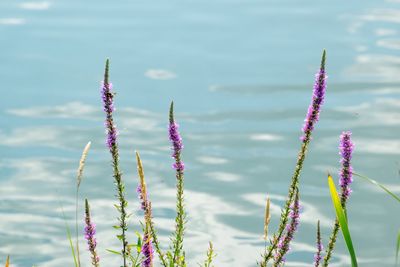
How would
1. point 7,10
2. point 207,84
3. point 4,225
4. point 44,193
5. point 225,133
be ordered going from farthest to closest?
point 7,10 < point 207,84 < point 225,133 < point 44,193 < point 4,225

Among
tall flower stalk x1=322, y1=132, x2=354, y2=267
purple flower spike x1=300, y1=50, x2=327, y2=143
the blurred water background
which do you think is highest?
purple flower spike x1=300, y1=50, x2=327, y2=143

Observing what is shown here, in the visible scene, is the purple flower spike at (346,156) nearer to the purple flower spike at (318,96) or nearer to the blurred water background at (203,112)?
the purple flower spike at (318,96)

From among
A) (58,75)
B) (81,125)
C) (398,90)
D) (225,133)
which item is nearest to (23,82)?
(58,75)

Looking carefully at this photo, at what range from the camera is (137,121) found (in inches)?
452

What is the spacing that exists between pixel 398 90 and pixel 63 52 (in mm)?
4617

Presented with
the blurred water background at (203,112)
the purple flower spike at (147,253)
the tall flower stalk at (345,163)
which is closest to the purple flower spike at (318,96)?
the tall flower stalk at (345,163)

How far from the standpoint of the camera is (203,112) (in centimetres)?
1183

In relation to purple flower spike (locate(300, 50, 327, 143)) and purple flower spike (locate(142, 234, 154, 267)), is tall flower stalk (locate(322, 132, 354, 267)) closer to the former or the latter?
purple flower spike (locate(300, 50, 327, 143))

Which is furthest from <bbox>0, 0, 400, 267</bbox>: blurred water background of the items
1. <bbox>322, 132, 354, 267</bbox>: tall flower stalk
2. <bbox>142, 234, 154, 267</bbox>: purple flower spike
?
<bbox>322, 132, 354, 267</bbox>: tall flower stalk

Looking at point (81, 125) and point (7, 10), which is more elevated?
point (7, 10)

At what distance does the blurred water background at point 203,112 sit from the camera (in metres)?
9.21

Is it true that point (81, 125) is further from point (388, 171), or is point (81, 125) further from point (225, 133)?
point (388, 171)

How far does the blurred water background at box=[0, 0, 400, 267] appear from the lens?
363 inches

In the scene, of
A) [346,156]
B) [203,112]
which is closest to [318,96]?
[346,156]
